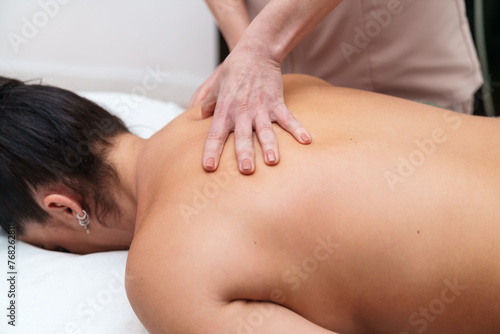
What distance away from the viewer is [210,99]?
0.99m

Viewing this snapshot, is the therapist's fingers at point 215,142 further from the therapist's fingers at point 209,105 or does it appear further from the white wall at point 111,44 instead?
the white wall at point 111,44

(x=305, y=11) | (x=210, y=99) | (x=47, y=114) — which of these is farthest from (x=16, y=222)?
(x=305, y=11)

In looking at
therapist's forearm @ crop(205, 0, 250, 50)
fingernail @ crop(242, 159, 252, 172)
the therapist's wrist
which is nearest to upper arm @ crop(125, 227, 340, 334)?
fingernail @ crop(242, 159, 252, 172)

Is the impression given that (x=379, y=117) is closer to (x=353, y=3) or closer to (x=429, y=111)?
(x=429, y=111)

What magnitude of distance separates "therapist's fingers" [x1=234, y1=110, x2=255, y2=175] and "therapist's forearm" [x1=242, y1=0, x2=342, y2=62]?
171 mm

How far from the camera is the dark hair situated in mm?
964

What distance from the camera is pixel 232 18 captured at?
130cm

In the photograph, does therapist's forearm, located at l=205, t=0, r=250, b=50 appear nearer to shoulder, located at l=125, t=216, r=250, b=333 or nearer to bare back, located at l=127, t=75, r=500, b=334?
bare back, located at l=127, t=75, r=500, b=334

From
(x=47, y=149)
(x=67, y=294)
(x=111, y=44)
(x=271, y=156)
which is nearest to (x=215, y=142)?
(x=271, y=156)

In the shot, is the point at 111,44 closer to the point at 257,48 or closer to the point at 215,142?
the point at 257,48

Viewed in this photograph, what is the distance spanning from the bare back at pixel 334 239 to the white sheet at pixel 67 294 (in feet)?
0.82

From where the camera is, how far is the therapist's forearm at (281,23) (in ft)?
3.10

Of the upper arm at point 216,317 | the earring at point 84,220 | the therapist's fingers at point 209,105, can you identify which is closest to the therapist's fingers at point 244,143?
the therapist's fingers at point 209,105

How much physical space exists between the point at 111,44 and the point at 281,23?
1.11m
